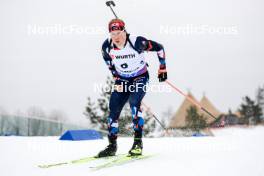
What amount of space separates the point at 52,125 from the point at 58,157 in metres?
14.5

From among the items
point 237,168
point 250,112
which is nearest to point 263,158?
point 237,168

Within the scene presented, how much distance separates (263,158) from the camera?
386cm

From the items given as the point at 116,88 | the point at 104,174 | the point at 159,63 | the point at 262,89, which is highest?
the point at 262,89

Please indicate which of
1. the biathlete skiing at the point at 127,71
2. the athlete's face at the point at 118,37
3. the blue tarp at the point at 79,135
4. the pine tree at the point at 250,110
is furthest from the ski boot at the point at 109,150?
the pine tree at the point at 250,110

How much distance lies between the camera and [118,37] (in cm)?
492

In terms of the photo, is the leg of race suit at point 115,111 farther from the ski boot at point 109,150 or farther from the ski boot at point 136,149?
the ski boot at point 136,149

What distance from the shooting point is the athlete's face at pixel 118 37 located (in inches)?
193

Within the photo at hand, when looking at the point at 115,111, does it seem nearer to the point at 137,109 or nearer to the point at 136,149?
the point at 137,109

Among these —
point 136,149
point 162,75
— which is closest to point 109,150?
point 136,149

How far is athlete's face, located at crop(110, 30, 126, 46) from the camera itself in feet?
16.0

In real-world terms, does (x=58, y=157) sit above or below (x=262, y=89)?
below

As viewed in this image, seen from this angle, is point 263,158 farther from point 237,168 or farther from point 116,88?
point 116,88

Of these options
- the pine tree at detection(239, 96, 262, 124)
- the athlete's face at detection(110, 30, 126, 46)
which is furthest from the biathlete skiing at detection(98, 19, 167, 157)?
the pine tree at detection(239, 96, 262, 124)

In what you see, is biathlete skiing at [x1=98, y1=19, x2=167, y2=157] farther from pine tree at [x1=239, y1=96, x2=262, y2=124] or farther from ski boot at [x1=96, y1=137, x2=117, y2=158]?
pine tree at [x1=239, y1=96, x2=262, y2=124]
